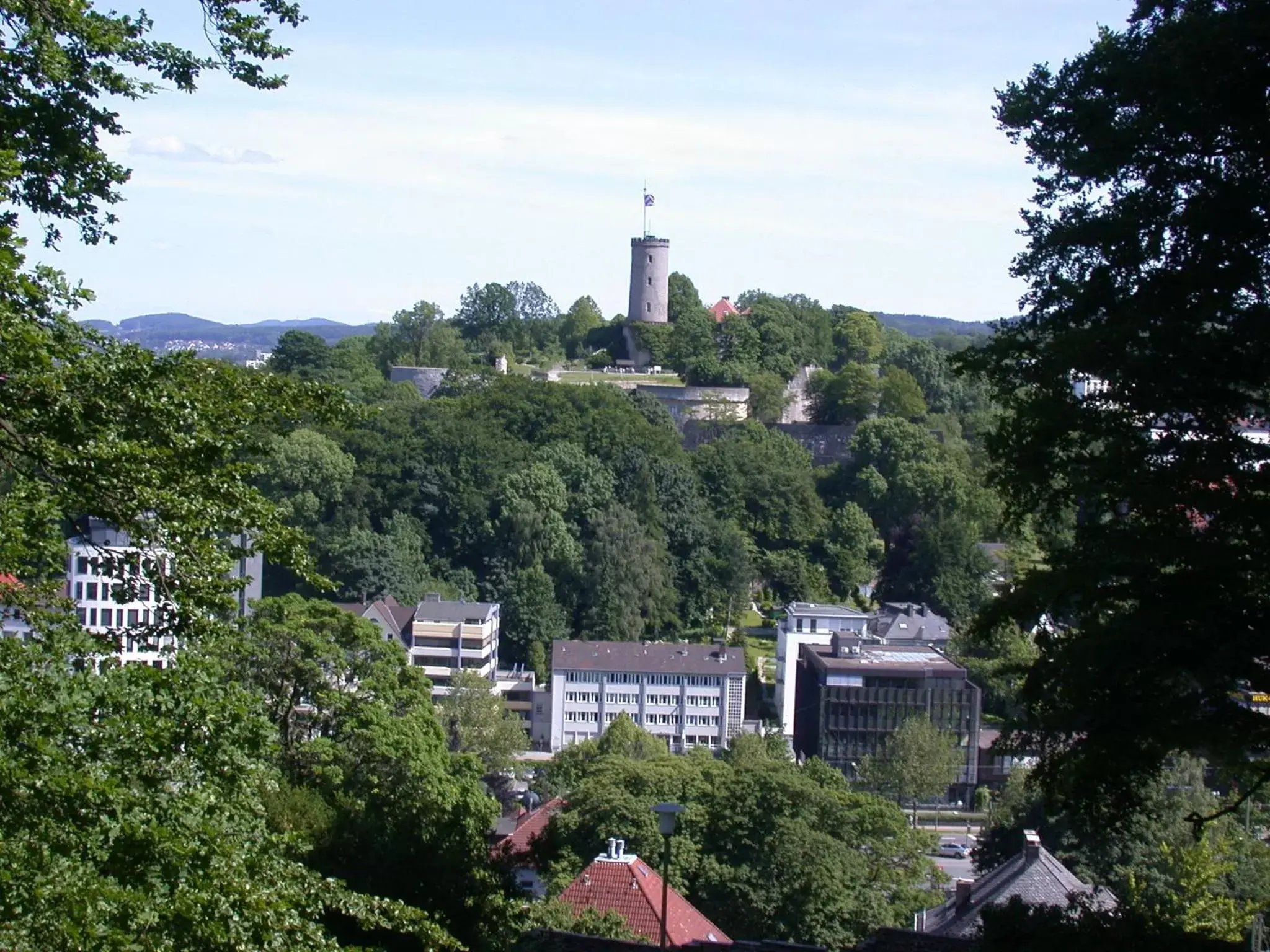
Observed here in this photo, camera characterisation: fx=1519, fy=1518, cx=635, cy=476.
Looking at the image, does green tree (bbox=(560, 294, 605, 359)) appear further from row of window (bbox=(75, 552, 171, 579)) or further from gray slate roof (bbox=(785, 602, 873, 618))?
row of window (bbox=(75, 552, 171, 579))

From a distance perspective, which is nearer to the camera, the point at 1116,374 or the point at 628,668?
the point at 1116,374

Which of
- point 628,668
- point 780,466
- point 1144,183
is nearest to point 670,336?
point 780,466

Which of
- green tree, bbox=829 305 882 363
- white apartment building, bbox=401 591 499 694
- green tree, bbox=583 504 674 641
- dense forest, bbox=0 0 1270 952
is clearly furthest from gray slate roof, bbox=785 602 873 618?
green tree, bbox=829 305 882 363

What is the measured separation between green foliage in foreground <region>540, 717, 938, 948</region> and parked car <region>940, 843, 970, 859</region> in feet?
27.5

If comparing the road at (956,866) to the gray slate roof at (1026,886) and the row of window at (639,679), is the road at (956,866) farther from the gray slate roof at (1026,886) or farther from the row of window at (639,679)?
the row of window at (639,679)

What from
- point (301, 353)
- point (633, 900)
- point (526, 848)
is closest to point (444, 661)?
point (526, 848)

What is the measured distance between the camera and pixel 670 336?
2372 inches

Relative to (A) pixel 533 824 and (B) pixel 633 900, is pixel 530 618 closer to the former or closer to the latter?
(A) pixel 533 824

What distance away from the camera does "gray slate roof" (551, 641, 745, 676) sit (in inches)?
1431

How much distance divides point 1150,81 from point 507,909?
6.02m

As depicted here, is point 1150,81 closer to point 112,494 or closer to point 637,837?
point 112,494

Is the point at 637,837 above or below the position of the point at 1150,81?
below

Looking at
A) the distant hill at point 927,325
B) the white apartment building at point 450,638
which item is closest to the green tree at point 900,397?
the white apartment building at point 450,638

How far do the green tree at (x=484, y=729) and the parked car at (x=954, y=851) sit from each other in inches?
340
